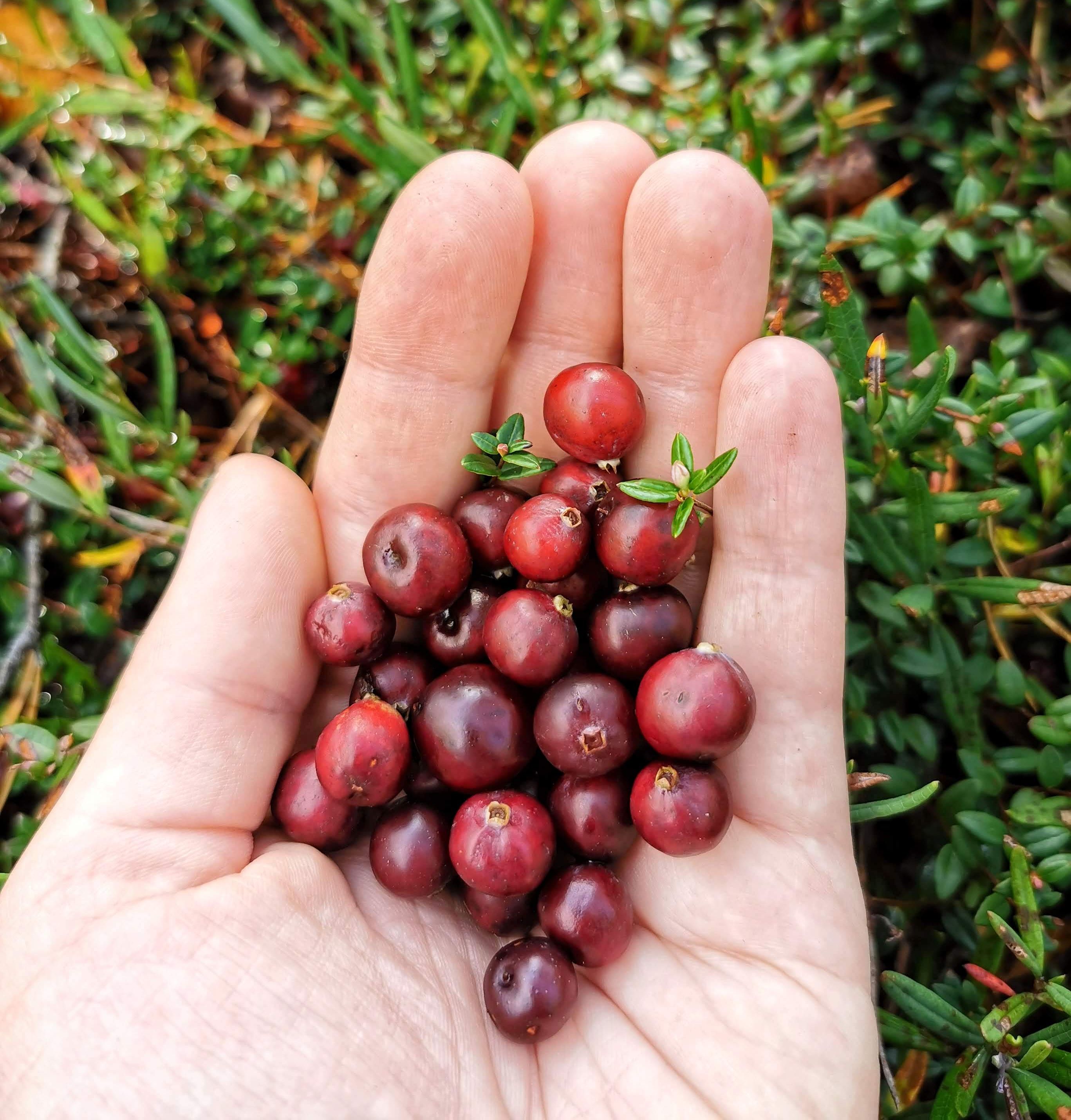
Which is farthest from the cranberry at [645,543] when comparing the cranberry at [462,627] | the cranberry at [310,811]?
the cranberry at [310,811]

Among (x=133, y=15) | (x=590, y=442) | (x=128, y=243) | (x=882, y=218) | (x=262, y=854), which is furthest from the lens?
(x=133, y=15)

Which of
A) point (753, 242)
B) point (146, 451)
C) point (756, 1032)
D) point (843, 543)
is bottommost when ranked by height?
point (756, 1032)

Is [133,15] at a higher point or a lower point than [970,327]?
higher

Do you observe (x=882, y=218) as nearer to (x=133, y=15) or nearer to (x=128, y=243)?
(x=128, y=243)

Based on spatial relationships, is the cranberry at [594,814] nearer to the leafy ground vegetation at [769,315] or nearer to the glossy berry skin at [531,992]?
the glossy berry skin at [531,992]

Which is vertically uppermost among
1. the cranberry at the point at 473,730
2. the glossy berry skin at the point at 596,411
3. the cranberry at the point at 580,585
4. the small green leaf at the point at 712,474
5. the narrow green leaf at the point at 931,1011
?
the glossy berry skin at the point at 596,411

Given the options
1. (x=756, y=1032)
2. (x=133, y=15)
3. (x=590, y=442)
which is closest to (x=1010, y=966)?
(x=756, y=1032)
